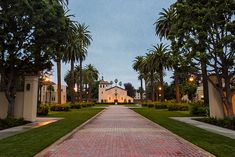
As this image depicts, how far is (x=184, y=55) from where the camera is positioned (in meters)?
23.7

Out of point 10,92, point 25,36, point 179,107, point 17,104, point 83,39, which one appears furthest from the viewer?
point 83,39

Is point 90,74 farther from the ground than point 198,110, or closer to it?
farther from the ground

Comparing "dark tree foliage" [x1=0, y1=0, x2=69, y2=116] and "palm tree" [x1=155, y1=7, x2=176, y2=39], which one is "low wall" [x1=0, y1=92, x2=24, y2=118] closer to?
"dark tree foliage" [x1=0, y1=0, x2=69, y2=116]

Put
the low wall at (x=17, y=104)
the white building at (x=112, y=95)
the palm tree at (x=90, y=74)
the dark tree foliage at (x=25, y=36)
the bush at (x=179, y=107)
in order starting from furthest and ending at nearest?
1. the white building at (x=112, y=95)
2. the palm tree at (x=90, y=74)
3. the bush at (x=179, y=107)
4. the low wall at (x=17, y=104)
5. the dark tree foliage at (x=25, y=36)

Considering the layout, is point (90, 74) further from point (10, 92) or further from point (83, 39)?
point (10, 92)

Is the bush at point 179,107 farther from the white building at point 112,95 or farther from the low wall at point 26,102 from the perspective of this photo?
the white building at point 112,95

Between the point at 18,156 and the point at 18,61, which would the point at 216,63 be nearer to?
the point at 18,61

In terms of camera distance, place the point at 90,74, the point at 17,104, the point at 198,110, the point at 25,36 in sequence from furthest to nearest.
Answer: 1. the point at 90,74
2. the point at 198,110
3. the point at 17,104
4. the point at 25,36

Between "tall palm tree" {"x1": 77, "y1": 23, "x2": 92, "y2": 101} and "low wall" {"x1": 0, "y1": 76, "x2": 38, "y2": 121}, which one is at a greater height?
"tall palm tree" {"x1": 77, "y1": 23, "x2": 92, "y2": 101}

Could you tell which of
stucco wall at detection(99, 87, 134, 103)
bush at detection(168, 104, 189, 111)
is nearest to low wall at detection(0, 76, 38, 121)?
bush at detection(168, 104, 189, 111)

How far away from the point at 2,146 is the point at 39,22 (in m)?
11.1

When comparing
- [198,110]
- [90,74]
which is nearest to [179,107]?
[198,110]

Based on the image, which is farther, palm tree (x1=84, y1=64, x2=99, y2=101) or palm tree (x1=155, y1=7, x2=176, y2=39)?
palm tree (x1=84, y1=64, x2=99, y2=101)

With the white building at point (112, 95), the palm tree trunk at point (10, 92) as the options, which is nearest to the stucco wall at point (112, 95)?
the white building at point (112, 95)
